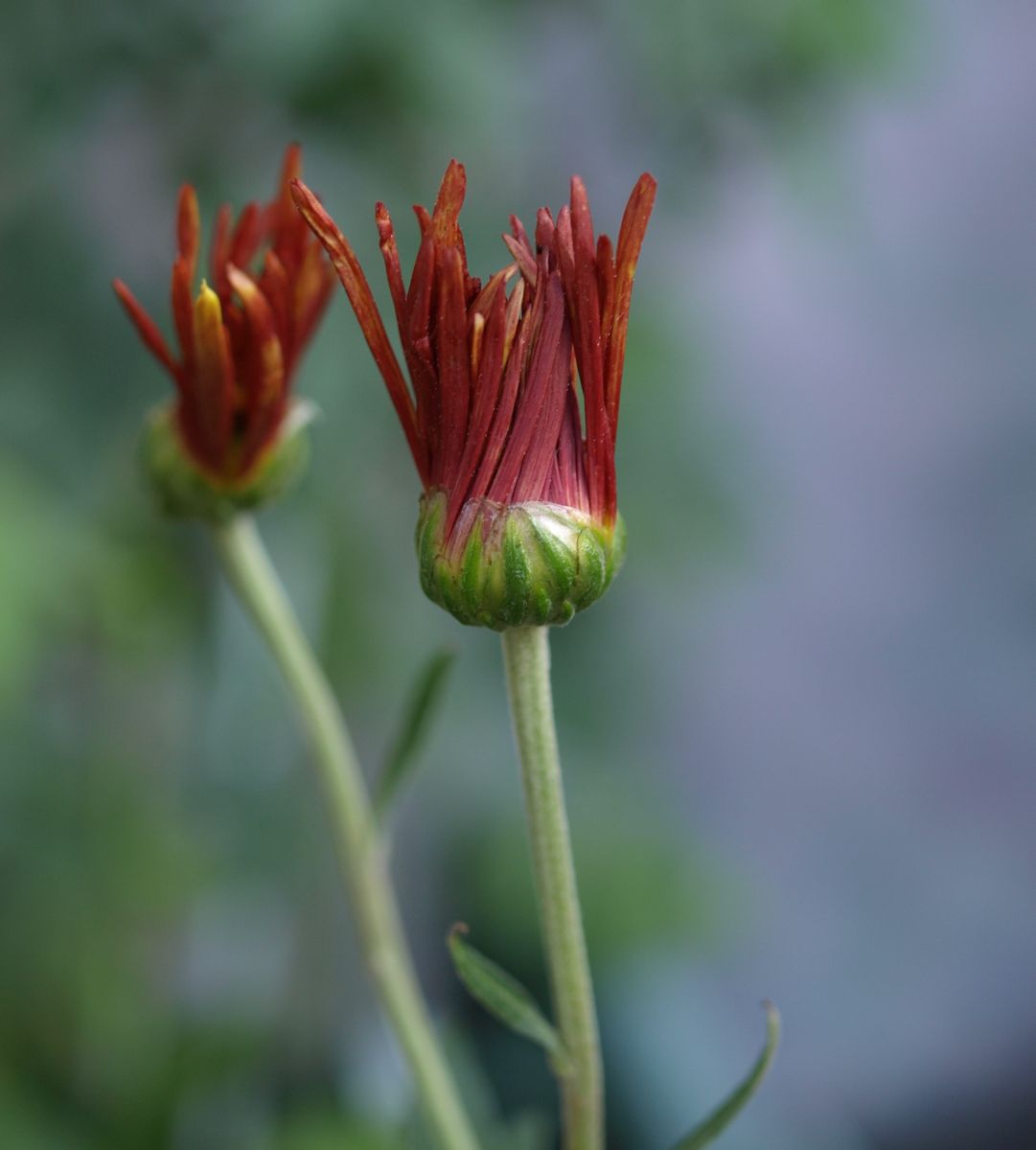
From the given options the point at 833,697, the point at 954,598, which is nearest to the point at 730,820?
the point at 833,697

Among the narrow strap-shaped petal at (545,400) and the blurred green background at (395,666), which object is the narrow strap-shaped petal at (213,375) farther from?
the blurred green background at (395,666)

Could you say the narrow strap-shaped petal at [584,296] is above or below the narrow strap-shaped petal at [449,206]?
below

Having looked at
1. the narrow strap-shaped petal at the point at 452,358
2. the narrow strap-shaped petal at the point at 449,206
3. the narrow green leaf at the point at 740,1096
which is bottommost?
the narrow green leaf at the point at 740,1096

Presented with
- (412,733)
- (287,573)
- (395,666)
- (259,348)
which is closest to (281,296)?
(259,348)

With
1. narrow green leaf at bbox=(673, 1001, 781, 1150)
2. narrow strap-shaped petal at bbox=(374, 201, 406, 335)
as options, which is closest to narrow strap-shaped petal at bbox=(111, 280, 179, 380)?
narrow strap-shaped petal at bbox=(374, 201, 406, 335)

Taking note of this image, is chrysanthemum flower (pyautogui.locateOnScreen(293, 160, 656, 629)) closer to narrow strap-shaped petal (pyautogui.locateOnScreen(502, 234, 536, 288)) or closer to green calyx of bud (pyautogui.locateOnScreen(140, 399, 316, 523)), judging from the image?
narrow strap-shaped petal (pyautogui.locateOnScreen(502, 234, 536, 288))

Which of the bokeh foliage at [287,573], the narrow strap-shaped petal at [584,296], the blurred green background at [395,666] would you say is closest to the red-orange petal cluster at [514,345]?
the narrow strap-shaped petal at [584,296]

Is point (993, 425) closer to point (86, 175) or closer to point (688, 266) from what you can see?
point (688, 266)
